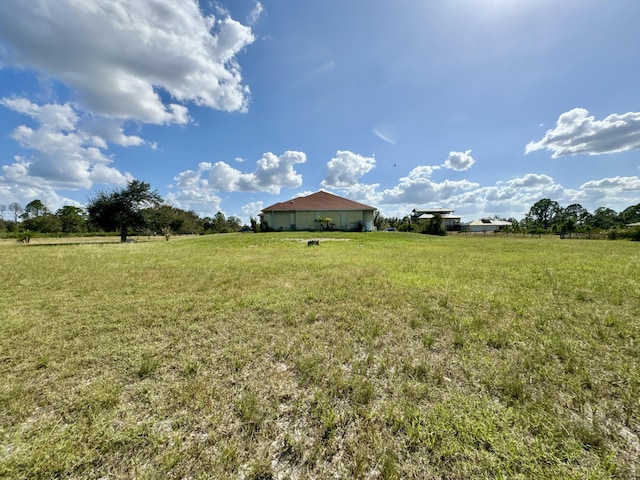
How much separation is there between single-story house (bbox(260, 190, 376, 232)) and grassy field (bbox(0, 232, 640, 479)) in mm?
30639

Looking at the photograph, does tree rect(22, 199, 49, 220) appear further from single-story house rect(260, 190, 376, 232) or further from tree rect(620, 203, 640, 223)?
tree rect(620, 203, 640, 223)

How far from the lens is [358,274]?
25.1 ft

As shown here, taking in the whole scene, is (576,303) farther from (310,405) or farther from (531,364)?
(310,405)

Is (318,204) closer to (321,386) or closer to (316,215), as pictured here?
(316,215)

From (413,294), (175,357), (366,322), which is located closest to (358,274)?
(413,294)

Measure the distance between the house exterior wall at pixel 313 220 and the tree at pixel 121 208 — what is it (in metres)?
15.4

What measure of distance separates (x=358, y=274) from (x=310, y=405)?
5481mm

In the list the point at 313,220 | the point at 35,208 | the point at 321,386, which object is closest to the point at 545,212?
the point at 313,220

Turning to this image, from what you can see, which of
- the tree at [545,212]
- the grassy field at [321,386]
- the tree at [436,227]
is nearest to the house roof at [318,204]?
the tree at [436,227]

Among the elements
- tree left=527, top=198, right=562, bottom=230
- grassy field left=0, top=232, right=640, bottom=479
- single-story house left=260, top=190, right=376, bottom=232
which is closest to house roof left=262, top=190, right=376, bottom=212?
single-story house left=260, top=190, right=376, bottom=232

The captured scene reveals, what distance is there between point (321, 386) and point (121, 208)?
→ 29.7m

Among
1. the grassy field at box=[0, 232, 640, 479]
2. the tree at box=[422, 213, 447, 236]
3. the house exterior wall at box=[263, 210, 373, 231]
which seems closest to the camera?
the grassy field at box=[0, 232, 640, 479]

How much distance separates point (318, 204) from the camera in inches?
1438

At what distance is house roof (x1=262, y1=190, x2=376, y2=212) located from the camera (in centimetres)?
3572
